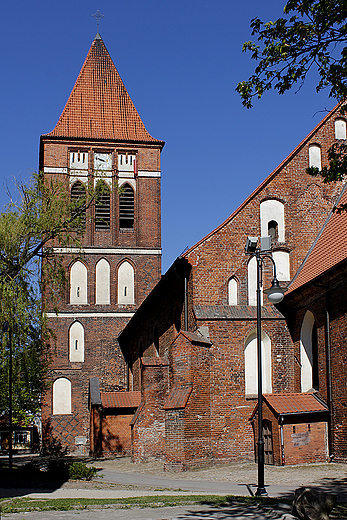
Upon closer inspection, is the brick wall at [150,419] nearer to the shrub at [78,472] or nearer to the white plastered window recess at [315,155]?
the shrub at [78,472]

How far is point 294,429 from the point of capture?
1628 cm

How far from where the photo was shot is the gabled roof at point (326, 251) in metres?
17.1

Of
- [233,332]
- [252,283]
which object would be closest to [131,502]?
[233,332]

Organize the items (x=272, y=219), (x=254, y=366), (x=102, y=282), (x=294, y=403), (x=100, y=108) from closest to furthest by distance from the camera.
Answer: (x=294, y=403) < (x=254, y=366) < (x=272, y=219) < (x=102, y=282) < (x=100, y=108)

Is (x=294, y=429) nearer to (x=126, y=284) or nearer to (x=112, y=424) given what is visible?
(x=112, y=424)

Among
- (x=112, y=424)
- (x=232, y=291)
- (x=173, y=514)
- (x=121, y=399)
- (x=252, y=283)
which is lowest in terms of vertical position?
(x=112, y=424)

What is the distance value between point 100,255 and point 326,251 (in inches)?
619

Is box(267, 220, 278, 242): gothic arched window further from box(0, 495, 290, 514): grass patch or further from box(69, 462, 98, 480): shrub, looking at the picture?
box(0, 495, 290, 514): grass patch

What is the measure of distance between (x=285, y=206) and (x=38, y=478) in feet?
35.4

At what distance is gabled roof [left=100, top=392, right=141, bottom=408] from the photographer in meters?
27.2

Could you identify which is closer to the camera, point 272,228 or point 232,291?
point 232,291

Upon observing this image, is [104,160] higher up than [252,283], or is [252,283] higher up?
[104,160]

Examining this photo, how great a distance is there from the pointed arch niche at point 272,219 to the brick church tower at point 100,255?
38.8 feet

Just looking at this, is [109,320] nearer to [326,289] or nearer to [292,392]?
[292,392]
